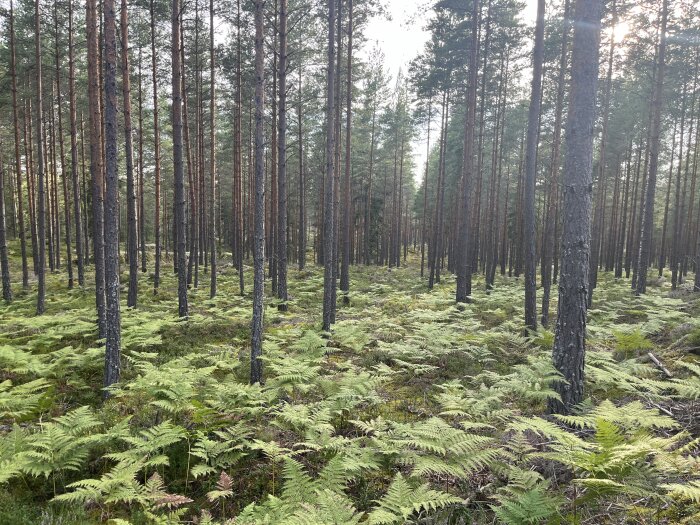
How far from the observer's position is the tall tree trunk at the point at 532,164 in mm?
11094

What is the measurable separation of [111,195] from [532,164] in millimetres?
10665

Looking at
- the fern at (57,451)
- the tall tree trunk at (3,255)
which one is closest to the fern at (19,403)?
the fern at (57,451)

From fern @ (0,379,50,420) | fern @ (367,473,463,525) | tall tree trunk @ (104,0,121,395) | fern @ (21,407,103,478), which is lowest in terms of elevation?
fern @ (0,379,50,420)

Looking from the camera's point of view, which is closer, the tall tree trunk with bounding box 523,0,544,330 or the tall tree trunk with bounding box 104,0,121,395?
the tall tree trunk with bounding box 104,0,121,395

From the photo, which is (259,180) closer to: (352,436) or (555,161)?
(352,436)

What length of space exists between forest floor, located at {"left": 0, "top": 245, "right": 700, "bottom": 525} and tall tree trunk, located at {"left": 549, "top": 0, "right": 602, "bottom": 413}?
1.92ft

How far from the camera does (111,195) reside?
7.02m

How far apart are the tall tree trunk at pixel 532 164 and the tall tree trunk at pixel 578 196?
5.98 metres

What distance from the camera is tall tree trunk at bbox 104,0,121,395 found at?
22.0ft

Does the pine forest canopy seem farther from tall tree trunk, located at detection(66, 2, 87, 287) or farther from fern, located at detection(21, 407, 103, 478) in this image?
tall tree trunk, located at detection(66, 2, 87, 287)

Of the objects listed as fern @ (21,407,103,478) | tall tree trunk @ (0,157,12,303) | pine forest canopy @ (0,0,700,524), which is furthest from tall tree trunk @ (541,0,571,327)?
tall tree trunk @ (0,157,12,303)

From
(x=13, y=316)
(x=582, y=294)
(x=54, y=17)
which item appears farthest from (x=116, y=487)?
(x=54, y=17)

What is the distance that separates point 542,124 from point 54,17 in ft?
86.3

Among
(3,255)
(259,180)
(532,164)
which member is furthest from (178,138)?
(532,164)
